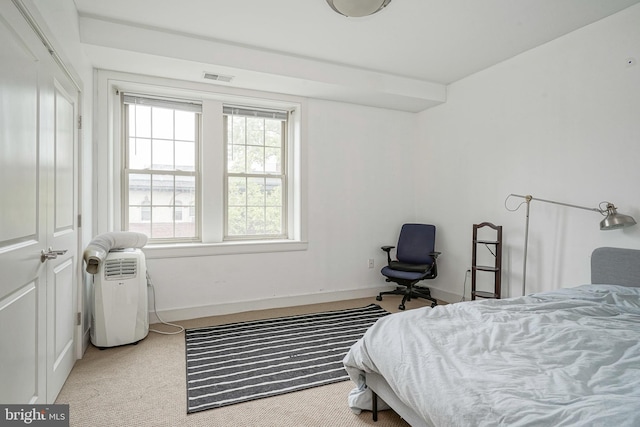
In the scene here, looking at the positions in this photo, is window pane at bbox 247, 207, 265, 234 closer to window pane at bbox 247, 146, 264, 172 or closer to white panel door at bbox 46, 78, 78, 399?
window pane at bbox 247, 146, 264, 172

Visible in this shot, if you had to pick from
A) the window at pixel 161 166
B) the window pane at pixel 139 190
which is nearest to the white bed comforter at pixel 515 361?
the window at pixel 161 166

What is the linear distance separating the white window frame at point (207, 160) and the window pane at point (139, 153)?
0.11 meters

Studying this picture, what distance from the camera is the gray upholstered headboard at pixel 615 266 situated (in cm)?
242

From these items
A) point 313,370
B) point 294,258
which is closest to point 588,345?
point 313,370

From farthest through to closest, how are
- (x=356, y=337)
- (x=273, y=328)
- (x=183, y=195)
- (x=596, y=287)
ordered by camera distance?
(x=183, y=195) → (x=273, y=328) → (x=356, y=337) → (x=596, y=287)

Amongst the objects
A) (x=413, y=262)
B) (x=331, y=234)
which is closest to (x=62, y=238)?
(x=331, y=234)

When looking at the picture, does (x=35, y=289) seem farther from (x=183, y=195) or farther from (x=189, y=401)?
(x=183, y=195)

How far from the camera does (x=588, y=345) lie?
1.53 meters

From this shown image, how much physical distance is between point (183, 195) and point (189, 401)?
2.33 metres

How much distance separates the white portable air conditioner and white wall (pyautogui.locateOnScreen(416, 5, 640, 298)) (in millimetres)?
3536

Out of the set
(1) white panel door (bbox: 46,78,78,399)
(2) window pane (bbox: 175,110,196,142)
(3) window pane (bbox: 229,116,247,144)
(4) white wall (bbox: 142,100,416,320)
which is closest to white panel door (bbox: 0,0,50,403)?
(1) white panel door (bbox: 46,78,78,399)

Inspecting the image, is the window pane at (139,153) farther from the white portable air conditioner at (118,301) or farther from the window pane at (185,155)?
the white portable air conditioner at (118,301)

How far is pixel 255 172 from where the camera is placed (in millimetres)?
4141

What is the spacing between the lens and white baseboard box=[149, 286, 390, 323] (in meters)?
3.51
